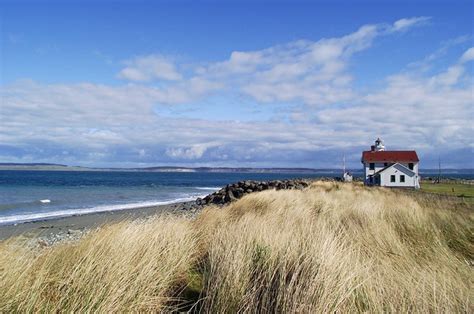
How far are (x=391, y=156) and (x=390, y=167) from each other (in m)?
6.43

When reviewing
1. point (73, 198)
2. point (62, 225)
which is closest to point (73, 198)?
point (73, 198)

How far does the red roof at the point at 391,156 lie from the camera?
181ft

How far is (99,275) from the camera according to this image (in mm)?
4375

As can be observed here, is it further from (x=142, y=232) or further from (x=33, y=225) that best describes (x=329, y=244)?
(x=33, y=225)

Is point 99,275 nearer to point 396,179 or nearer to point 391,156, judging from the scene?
point 396,179

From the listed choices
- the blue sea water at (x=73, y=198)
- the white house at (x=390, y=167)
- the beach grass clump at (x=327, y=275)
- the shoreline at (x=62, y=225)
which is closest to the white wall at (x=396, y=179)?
the white house at (x=390, y=167)

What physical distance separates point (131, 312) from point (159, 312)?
569 millimetres

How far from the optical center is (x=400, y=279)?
473 cm

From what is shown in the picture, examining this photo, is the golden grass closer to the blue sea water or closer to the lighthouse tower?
the blue sea water

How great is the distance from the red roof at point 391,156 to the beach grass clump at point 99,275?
180 ft

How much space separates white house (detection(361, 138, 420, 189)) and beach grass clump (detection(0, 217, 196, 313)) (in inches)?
1944

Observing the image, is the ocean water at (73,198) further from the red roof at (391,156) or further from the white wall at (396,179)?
the red roof at (391,156)

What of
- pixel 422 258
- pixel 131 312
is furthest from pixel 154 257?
pixel 422 258

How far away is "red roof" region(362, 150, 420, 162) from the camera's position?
55.2 metres
